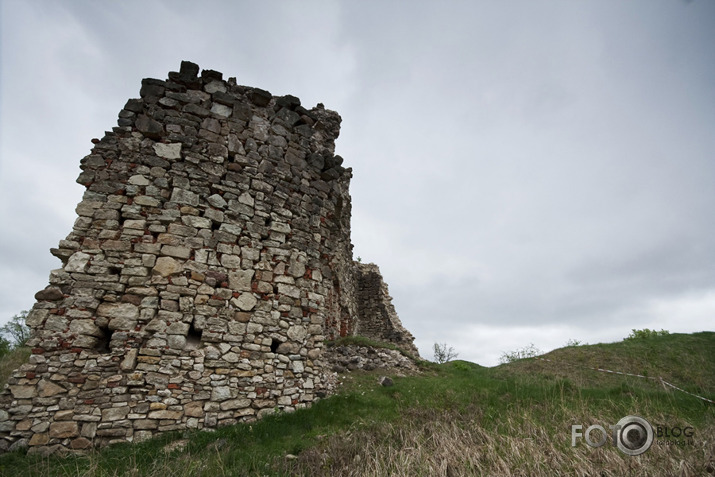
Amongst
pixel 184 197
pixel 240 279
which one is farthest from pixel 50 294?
pixel 240 279

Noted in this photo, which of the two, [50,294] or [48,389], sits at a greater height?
[50,294]

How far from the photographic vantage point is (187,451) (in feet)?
17.5

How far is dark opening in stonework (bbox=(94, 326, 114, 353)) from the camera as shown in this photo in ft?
19.9

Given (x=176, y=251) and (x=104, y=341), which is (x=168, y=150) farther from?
(x=104, y=341)

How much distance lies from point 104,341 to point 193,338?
1.47 metres

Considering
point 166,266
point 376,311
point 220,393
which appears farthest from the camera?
point 376,311

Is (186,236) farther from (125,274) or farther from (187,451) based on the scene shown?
(187,451)

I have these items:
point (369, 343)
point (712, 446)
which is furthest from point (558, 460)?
point (369, 343)

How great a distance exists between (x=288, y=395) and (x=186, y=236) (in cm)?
391

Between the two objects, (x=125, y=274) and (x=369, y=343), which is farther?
(x=369, y=343)

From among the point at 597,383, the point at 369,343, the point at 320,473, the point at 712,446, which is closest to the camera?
the point at 712,446

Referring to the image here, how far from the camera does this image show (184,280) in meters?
6.68

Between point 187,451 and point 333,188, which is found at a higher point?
point 333,188

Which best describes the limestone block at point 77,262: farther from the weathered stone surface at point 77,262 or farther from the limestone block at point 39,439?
the limestone block at point 39,439
